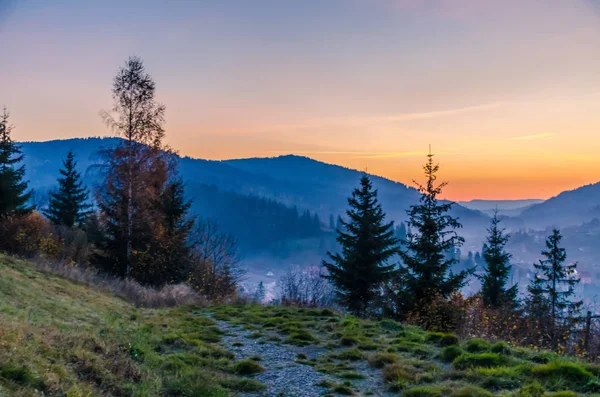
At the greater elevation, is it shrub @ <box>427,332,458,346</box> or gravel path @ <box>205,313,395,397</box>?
shrub @ <box>427,332,458,346</box>

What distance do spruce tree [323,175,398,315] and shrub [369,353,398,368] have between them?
479 inches

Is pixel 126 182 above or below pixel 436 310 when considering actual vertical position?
above

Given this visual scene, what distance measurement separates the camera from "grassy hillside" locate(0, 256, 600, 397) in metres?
4.95

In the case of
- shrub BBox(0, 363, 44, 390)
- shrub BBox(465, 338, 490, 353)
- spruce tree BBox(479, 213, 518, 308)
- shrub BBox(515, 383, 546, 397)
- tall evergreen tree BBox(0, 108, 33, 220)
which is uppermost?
tall evergreen tree BBox(0, 108, 33, 220)

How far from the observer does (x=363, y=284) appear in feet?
67.3

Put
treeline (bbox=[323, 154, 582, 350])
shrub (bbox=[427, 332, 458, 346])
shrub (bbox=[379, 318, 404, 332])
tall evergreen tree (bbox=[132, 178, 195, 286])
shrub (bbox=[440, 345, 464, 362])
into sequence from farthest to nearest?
tall evergreen tree (bbox=[132, 178, 195, 286]), treeline (bbox=[323, 154, 582, 350]), shrub (bbox=[379, 318, 404, 332]), shrub (bbox=[427, 332, 458, 346]), shrub (bbox=[440, 345, 464, 362])

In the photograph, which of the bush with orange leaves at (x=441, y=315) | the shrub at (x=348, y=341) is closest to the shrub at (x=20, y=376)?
the shrub at (x=348, y=341)

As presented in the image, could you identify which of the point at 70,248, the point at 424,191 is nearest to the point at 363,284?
the point at 424,191

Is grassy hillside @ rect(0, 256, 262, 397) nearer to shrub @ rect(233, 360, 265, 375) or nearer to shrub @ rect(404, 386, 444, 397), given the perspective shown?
shrub @ rect(233, 360, 265, 375)

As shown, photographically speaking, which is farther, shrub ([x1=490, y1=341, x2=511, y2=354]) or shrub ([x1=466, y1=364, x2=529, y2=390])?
shrub ([x1=490, y1=341, x2=511, y2=354])

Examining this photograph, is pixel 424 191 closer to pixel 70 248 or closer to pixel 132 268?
pixel 132 268

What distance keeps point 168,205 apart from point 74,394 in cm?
2103

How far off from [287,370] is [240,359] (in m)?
1.14

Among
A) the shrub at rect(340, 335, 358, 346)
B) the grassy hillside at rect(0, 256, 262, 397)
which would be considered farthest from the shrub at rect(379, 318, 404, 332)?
the grassy hillside at rect(0, 256, 262, 397)
